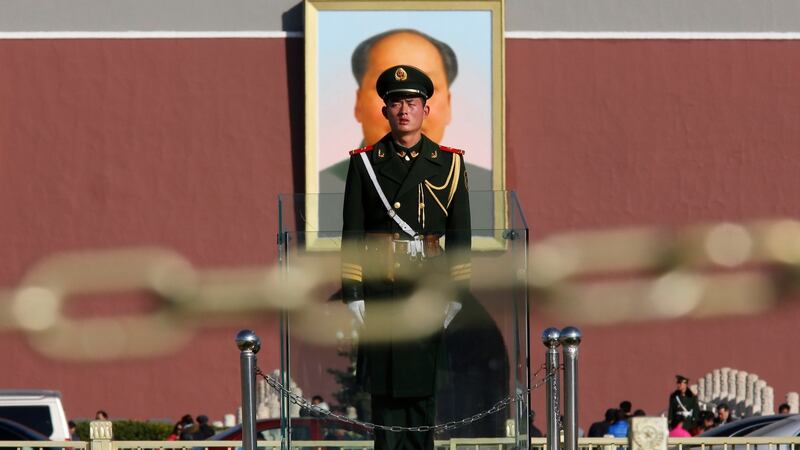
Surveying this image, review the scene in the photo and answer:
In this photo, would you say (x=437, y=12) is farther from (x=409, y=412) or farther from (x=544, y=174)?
(x=409, y=412)

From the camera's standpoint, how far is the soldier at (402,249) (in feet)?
31.0

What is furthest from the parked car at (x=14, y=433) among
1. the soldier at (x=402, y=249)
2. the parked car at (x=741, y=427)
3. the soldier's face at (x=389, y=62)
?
the soldier's face at (x=389, y=62)

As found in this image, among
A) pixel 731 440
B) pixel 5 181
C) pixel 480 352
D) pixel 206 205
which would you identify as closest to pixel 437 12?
pixel 206 205

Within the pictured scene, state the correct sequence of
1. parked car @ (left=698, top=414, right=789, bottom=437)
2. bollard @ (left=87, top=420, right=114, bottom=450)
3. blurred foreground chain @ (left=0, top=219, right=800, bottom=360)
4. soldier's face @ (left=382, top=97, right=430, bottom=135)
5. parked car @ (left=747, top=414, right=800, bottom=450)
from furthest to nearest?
blurred foreground chain @ (left=0, top=219, right=800, bottom=360)
parked car @ (left=698, top=414, right=789, bottom=437)
parked car @ (left=747, top=414, right=800, bottom=450)
bollard @ (left=87, top=420, right=114, bottom=450)
soldier's face @ (left=382, top=97, right=430, bottom=135)

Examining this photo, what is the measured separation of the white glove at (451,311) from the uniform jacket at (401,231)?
0.27 ft

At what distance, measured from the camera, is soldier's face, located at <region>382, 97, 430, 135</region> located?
9555mm

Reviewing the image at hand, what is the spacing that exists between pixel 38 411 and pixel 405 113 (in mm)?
10206

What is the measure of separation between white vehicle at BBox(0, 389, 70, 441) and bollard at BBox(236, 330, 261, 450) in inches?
368

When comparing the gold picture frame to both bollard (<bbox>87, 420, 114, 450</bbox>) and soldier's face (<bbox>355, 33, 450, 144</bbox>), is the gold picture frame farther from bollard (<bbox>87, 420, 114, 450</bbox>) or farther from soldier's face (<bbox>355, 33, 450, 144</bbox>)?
bollard (<bbox>87, 420, 114, 450</bbox>)

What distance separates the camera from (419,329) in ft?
31.3

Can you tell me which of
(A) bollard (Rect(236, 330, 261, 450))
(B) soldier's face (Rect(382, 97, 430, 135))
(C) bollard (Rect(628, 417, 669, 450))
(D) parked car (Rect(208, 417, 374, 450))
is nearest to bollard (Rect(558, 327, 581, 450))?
(C) bollard (Rect(628, 417, 669, 450))

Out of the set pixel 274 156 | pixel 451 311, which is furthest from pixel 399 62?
pixel 451 311

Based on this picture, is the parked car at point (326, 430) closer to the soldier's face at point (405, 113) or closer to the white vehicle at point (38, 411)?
the soldier's face at point (405, 113)

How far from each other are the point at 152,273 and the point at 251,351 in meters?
15.6
